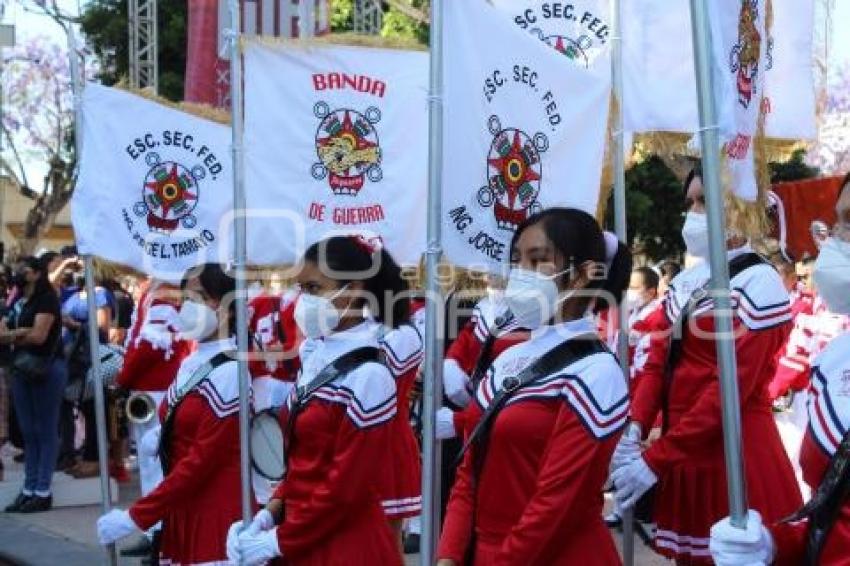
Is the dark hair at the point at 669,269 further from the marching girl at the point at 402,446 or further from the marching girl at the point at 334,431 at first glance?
the marching girl at the point at 334,431

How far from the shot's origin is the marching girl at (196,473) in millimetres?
4879

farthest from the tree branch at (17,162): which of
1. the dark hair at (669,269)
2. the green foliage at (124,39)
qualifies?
the dark hair at (669,269)

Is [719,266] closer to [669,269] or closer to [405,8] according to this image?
[405,8]

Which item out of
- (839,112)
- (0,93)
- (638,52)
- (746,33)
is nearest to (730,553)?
(746,33)

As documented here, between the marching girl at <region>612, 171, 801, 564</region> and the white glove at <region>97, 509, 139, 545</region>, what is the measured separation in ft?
5.93

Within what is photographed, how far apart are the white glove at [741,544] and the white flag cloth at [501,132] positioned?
1.68m

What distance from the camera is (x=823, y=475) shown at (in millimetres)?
2869

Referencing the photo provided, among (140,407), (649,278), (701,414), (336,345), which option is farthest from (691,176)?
(649,278)

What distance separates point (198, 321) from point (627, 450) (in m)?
1.97

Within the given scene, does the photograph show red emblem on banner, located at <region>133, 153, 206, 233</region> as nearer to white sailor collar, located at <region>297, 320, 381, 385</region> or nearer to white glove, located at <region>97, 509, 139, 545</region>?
white glove, located at <region>97, 509, 139, 545</region>

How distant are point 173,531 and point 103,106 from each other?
2139 millimetres

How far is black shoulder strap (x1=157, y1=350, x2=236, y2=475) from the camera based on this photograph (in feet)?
16.7

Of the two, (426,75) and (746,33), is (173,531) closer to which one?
(426,75)

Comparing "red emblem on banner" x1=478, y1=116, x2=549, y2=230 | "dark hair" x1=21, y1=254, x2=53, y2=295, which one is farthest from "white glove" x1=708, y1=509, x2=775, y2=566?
"dark hair" x1=21, y1=254, x2=53, y2=295
